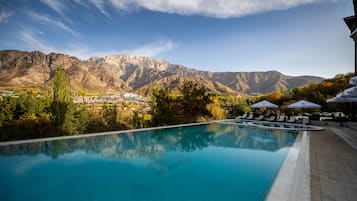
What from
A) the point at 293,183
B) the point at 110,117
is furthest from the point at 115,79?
the point at 293,183

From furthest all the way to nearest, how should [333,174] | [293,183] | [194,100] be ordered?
[194,100], [333,174], [293,183]

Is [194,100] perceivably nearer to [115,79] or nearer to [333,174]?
[333,174]

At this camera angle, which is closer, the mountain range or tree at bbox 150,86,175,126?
tree at bbox 150,86,175,126

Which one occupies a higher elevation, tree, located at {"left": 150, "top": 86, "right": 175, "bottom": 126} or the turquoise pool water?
tree, located at {"left": 150, "top": 86, "right": 175, "bottom": 126}

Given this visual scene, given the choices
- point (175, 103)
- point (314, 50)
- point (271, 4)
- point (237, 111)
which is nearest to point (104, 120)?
point (175, 103)

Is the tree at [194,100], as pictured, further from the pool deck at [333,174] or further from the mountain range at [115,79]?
the mountain range at [115,79]

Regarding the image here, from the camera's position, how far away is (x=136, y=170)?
4984 millimetres

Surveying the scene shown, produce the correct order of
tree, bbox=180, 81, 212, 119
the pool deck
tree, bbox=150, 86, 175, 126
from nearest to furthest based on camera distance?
the pool deck, tree, bbox=150, 86, 175, 126, tree, bbox=180, 81, 212, 119

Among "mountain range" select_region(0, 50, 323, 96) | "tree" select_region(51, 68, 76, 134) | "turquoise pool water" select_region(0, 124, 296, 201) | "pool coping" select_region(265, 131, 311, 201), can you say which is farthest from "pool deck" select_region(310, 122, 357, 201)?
"mountain range" select_region(0, 50, 323, 96)

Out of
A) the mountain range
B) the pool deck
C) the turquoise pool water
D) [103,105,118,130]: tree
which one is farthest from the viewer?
the mountain range

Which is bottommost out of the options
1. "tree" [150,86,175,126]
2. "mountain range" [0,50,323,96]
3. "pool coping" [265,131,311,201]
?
"pool coping" [265,131,311,201]

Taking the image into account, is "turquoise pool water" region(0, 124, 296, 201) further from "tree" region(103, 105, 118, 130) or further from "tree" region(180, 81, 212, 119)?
"tree" region(180, 81, 212, 119)

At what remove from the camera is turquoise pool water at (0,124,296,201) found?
360 cm

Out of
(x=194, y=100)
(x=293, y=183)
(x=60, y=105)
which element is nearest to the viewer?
(x=293, y=183)
